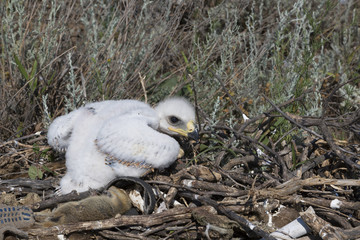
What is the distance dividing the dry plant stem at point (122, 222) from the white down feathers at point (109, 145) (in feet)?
1.02

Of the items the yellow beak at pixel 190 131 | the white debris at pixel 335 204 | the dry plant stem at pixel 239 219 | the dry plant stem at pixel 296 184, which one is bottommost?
the dry plant stem at pixel 239 219

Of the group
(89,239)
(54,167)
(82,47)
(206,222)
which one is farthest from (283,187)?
(82,47)

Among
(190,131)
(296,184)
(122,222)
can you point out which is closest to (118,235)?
(122,222)

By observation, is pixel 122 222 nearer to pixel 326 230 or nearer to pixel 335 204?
pixel 326 230

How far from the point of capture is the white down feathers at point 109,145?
10.3 ft

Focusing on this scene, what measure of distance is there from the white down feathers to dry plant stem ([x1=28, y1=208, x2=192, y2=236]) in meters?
0.31

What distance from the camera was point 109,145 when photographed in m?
3.13

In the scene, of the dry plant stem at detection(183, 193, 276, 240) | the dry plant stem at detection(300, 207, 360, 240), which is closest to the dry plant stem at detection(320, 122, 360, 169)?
the dry plant stem at detection(300, 207, 360, 240)

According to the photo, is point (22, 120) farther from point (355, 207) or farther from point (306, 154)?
point (355, 207)

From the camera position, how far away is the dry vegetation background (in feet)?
10.3

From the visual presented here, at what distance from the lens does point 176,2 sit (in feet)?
15.5

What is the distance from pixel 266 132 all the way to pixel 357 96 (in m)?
1.55

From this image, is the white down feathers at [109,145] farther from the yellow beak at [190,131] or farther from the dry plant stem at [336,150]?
the dry plant stem at [336,150]

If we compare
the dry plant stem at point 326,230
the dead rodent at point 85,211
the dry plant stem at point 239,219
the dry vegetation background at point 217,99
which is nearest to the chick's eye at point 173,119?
the dry vegetation background at point 217,99
